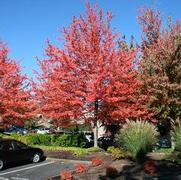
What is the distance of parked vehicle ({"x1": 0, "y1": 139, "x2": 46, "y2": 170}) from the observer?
55.5 ft

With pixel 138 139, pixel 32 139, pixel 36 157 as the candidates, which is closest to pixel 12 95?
pixel 32 139

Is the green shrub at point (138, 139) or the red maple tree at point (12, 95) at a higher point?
the red maple tree at point (12, 95)

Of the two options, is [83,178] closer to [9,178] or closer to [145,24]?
[9,178]

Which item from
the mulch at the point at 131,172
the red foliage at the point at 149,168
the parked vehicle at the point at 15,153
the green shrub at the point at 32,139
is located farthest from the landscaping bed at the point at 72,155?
the red foliage at the point at 149,168

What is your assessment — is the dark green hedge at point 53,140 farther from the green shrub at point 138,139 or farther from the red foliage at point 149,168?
the red foliage at point 149,168

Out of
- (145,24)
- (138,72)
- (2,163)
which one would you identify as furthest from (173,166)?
(145,24)

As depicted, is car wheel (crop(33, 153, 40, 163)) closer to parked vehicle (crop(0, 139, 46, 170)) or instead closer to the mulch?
parked vehicle (crop(0, 139, 46, 170))

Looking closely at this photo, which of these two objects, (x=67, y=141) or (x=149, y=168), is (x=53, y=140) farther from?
(x=149, y=168)

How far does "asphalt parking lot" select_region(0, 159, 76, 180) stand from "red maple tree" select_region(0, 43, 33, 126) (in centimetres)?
657

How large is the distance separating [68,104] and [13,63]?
7877mm

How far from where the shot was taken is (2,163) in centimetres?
1670

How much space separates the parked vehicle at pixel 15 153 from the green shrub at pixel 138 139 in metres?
5.48

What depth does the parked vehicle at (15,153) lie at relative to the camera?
16.9 metres

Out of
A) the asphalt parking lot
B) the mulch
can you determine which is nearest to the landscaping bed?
the asphalt parking lot
